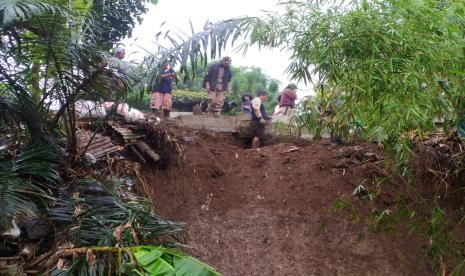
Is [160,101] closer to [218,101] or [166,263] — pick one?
[218,101]

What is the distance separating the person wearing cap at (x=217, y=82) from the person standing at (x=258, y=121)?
0.66m

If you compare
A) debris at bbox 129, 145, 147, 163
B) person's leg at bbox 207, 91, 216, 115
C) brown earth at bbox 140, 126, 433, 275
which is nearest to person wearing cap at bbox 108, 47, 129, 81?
debris at bbox 129, 145, 147, 163

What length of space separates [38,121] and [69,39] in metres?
0.77

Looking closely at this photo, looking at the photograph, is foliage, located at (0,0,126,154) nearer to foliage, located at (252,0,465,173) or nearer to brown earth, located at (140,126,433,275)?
foliage, located at (252,0,465,173)

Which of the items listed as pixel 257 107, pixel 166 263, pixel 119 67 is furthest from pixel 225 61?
pixel 166 263

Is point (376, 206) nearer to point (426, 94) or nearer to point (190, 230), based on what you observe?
point (190, 230)

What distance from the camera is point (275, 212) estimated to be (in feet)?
27.1

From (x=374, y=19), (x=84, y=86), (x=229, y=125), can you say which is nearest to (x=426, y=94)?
(x=374, y=19)

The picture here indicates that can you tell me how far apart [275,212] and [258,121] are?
228 cm

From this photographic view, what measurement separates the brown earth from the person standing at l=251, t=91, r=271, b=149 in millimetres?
941

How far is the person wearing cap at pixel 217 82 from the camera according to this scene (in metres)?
10.2

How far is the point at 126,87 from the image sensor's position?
532 cm

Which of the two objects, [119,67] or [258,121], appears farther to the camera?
[258,121]

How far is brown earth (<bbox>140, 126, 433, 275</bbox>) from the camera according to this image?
758 cm
